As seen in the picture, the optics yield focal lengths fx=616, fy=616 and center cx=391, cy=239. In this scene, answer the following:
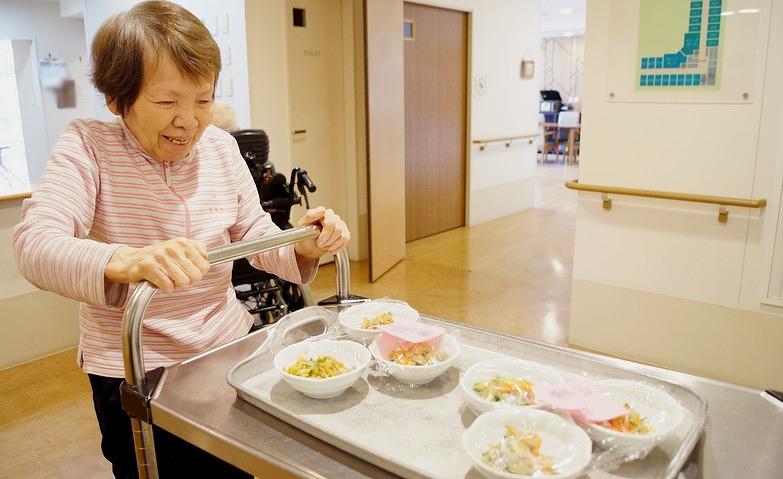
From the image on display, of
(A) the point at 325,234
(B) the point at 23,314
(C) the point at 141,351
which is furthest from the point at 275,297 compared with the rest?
(C) the point at 141,351

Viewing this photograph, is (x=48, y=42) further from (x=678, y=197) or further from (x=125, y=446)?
(x=125, y=446)

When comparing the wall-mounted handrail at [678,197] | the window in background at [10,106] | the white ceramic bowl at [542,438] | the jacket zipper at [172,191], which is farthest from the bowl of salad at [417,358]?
the window in background at [10,106]

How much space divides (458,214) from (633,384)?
18.1 ft

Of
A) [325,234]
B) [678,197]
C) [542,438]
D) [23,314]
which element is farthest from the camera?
[23,314]

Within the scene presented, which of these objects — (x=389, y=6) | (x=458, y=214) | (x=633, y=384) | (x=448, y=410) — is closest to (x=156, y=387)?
(x=448, y=410)

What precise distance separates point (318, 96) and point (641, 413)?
13.5 ft

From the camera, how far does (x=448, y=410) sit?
968 millimetres

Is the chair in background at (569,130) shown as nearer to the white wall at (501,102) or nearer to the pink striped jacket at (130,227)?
the white wall at (501,102)

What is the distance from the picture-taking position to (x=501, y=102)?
6574 mm

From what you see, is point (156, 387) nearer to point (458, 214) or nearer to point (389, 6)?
point (389, 6)

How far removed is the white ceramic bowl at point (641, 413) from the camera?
2.69 ft

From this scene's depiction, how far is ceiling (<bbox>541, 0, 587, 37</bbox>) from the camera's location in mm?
10081

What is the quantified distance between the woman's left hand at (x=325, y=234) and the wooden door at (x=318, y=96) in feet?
10.6

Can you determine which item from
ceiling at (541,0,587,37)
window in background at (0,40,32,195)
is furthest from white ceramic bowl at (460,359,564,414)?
ceiling at (541,0,587,37)
